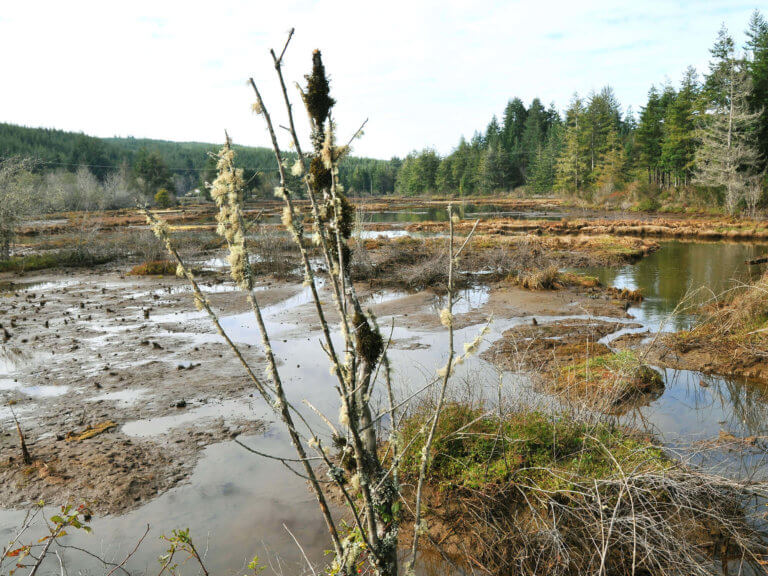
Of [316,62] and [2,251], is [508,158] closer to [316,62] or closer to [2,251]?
[2,251]

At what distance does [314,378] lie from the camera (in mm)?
9148

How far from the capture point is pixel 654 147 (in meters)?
51.9

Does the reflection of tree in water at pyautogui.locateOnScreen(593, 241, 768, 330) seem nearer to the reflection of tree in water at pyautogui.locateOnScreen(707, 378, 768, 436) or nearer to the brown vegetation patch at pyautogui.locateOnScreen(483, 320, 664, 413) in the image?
the brown vegetation patch at pyautogui.locateOnScreen(483, 320, 664, 413)

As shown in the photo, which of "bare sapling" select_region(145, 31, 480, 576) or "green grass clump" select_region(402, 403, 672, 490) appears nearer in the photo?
"bare sapling" select_region(145, 31, 480, 576)

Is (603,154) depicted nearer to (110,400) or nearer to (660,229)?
(660,229)

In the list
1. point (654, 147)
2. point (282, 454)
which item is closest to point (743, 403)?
point (282, 454)

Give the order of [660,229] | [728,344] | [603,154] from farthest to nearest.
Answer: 1. [603,154]
2. [660,229]
3. [728,344]

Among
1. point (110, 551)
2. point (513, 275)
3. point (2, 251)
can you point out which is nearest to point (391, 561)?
point (110, 551)

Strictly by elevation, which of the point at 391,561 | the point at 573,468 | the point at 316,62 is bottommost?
the point at 573,468

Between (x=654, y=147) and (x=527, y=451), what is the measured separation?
56.8 meters

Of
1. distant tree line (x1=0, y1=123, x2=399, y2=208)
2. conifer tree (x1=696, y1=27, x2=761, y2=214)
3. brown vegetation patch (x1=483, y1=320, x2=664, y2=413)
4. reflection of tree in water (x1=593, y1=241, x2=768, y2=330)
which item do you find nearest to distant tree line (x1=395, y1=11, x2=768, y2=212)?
conifer tree (x1=696, y1=27, x2=761, y2=214)

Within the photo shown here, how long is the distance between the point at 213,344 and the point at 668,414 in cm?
920

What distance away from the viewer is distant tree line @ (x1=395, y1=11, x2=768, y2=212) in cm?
3728

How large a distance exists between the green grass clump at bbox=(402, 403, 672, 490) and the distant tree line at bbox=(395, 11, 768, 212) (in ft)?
71.2
